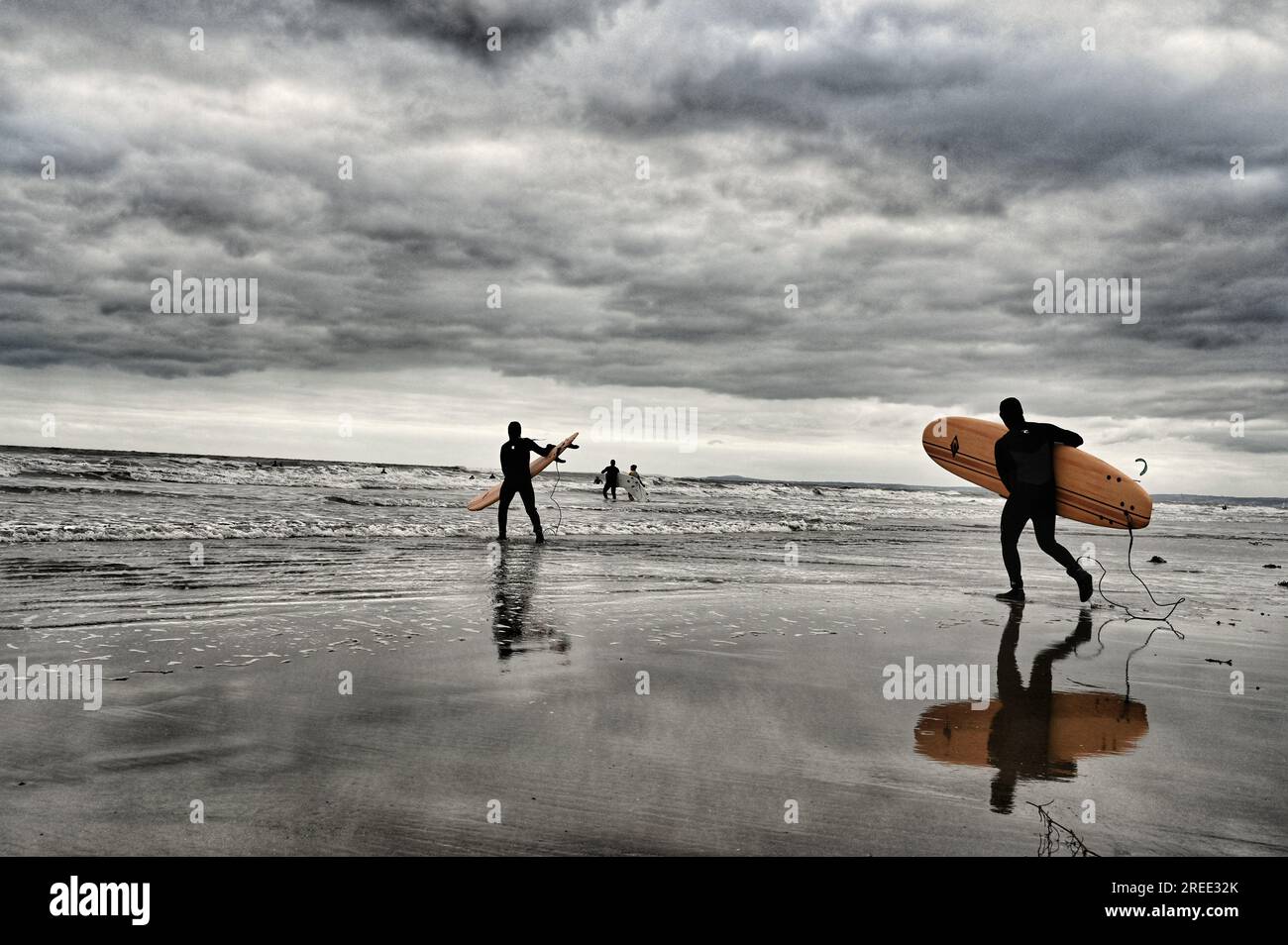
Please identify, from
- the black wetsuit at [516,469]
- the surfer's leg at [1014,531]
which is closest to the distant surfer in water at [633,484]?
the black wetsuit at [516,469]

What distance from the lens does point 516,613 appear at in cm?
773

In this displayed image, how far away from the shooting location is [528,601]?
8500 millimetres

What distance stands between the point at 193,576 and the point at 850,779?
858 cm

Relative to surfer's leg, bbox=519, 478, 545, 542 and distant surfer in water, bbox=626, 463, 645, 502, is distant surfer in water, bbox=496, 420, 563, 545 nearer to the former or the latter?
surfer's leg, bbox=519, 478, 545, 542

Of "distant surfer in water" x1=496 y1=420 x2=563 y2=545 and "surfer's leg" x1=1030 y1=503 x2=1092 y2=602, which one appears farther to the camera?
"distant surfer in water" x1=496 y1=420 x2=563 y2=545

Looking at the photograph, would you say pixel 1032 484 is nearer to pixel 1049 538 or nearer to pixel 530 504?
pixel 1049 538

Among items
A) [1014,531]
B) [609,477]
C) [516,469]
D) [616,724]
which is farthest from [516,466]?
[609,477]

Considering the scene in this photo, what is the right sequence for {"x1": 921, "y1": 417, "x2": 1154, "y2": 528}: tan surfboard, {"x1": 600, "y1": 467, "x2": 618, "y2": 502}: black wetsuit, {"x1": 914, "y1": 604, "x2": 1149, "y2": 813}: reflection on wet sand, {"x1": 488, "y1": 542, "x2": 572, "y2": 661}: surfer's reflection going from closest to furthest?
{"x1": 914, "y1": 604, "x2": 1149, "y2": 813}: reflection on wet sand, {"x1": 488, "y1": 542, "x2": 572, "y2": 661}: surfer's reflection, {"x1": 921, "y1": 417, "x2": 1154, "y2": 528}: tan surfboard, {"x1": 600, "y1": 467, "x2": 618, "y2": 502}: black wetsuit

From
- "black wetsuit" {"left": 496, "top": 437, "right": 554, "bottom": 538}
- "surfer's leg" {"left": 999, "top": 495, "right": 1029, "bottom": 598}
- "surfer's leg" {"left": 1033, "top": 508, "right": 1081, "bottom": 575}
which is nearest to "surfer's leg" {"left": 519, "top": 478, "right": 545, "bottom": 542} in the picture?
"black wetsuit" {"left": 496, "top": 437, "right": 554, "bottom": 538}

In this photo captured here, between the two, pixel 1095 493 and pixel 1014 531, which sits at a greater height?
pixel 1095 493

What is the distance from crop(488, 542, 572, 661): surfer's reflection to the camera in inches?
247

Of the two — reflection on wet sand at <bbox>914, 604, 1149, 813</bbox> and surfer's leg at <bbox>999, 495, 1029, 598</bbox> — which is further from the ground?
surfer's leg at <bbox>999, 495, 1029, 598</bbox>

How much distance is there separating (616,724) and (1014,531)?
265 inches
